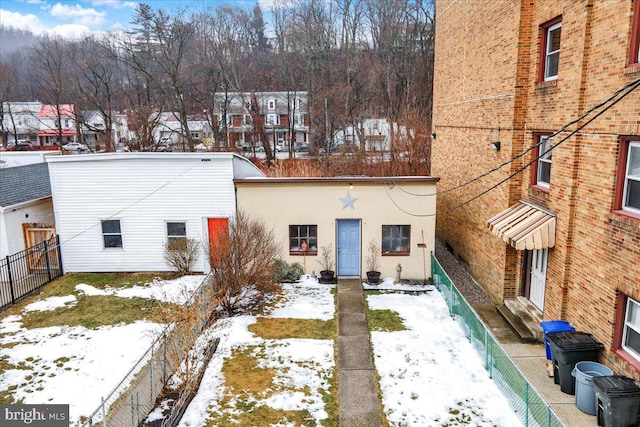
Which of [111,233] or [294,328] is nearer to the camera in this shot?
[294,328]

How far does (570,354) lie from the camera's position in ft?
29.2

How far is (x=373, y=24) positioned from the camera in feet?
163

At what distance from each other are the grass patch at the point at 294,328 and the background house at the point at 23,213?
33.5 feet

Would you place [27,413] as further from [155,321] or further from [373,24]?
[373,24]

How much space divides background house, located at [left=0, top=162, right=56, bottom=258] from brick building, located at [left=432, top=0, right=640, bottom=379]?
16.0 metres

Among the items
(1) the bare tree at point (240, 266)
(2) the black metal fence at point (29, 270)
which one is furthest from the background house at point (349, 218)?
(2) the black metal fence at point (29, 270)

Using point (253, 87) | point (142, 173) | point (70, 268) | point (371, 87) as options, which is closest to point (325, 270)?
point (142, 173)

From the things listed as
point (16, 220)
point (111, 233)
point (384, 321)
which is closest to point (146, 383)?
point (384, 321)

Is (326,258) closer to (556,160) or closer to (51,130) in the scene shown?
(556,160)

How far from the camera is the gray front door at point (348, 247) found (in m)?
16.3

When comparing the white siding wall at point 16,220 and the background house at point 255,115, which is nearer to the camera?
the white siding wall at point 16,220

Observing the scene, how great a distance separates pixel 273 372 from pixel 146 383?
257 cm

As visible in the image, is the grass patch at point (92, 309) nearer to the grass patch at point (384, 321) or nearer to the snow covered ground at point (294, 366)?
the snow covered ground at point (294, 366)

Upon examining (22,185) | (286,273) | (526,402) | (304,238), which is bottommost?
(286,273)
